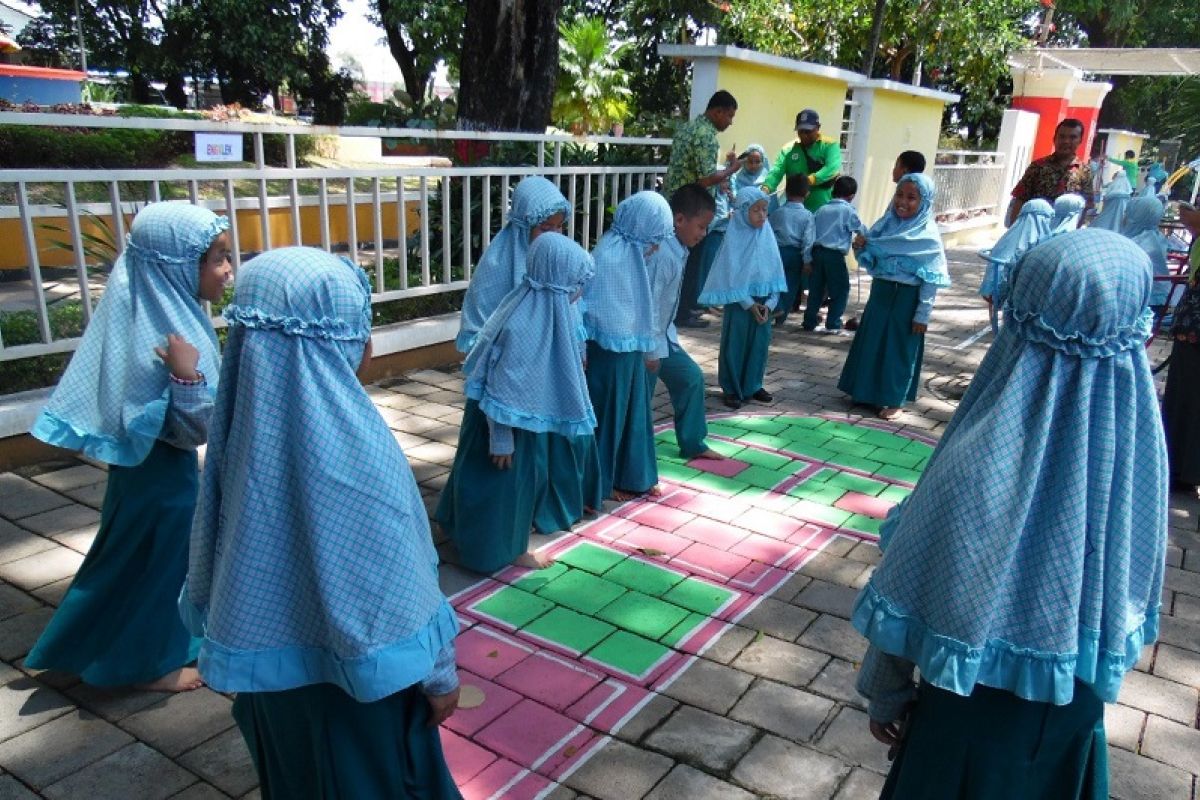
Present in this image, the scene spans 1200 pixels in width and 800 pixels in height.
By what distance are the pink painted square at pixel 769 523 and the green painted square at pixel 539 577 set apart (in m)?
0.98

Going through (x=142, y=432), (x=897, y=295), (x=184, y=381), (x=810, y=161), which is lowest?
(x=897, y=295)

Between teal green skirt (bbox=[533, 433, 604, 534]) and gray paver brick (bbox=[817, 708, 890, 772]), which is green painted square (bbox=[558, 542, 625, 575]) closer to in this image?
teal green skirt (bbox=[533, 433, 604, 534])

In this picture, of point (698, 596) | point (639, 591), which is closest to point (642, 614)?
point (639, 591)

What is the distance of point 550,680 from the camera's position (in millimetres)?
3049

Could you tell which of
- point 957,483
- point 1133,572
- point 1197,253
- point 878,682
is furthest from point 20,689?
point 1197,253

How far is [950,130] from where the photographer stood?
26.0m

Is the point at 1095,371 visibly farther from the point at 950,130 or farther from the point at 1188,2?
the point at 1188,2

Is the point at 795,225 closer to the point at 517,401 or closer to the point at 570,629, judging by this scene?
the point at 517,401

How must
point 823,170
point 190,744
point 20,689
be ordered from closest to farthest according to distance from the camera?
point 190,744, point 20,689, point 823,170

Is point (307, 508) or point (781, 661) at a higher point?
point (307, 508)

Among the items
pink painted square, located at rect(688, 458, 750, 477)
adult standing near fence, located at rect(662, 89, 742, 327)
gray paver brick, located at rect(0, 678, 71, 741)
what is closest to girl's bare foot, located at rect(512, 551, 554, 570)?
pink painted square, located at rect(688, 458, 750, 477)

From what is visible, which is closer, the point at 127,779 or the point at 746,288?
the point at 127,779

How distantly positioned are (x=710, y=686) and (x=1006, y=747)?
138 centimetres

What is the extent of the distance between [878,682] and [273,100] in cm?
2915
